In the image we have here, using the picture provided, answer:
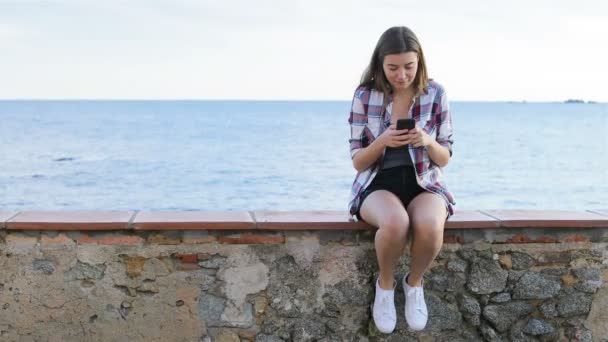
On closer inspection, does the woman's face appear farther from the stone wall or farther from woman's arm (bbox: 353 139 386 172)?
the stone wall

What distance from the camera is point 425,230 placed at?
3.03 meters

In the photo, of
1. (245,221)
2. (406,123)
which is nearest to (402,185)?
(406,123)

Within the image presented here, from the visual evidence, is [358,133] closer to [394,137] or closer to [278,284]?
[394,137]

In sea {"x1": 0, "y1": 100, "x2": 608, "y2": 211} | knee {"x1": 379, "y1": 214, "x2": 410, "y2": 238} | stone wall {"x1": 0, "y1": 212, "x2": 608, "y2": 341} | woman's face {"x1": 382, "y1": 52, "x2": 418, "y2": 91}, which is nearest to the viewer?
knee {"x1": 379, "y1": 214, "x2": 410, "y2": 238}

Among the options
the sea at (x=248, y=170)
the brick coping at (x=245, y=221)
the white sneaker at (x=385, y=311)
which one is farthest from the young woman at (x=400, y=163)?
the sea at (x=248, y=170)

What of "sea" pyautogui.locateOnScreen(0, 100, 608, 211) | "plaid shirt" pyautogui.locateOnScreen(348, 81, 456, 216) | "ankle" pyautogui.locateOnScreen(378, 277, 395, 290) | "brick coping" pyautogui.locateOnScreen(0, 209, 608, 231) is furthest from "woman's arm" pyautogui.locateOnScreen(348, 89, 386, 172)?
"sea" pyautogui.locateOnScreen(0, 100, 608, 211)

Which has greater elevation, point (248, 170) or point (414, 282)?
point (414, 282)

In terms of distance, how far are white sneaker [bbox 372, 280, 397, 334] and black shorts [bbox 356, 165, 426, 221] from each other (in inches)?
13.7

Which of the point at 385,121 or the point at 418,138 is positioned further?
the point at 385,121

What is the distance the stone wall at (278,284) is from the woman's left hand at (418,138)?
41 cm

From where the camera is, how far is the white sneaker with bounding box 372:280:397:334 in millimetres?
3176

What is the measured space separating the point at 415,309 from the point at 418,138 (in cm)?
75

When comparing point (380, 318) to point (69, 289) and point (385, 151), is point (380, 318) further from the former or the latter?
point (69, 289)

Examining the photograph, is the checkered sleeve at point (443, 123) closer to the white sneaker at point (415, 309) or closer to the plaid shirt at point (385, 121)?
the plaid shirt at point (385, 121)
